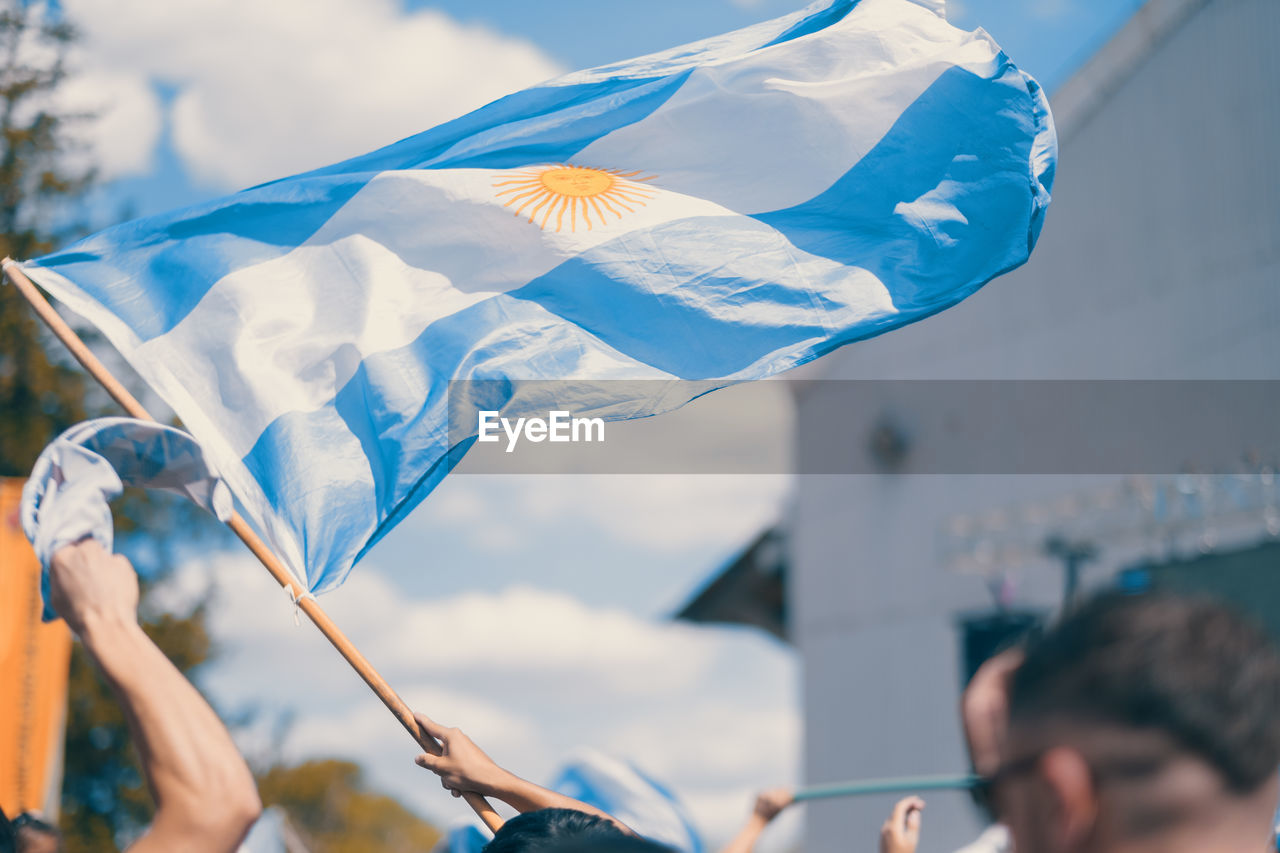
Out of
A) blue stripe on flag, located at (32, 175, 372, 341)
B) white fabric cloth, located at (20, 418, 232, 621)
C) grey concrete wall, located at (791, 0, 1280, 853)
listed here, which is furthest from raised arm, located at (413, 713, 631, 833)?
grey concrete wall, located at (791, 0, 1280, 853)

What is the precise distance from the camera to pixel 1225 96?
14.3 metres

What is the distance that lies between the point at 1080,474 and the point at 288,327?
44.7 feet

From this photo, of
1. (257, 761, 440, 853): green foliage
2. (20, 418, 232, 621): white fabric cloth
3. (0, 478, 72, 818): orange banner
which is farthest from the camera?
(257, 761, 440, 853): green foliage

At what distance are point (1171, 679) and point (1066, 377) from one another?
15.8 meters

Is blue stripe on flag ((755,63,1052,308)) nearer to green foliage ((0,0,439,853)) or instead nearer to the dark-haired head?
the dark-haired head

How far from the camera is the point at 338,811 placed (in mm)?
51812

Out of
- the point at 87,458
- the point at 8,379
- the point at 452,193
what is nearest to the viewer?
the point at 87,458

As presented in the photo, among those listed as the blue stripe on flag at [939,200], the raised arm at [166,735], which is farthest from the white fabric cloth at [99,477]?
the blue stripe on flag at [939,200]

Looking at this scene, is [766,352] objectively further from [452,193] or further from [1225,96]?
[1225,96]

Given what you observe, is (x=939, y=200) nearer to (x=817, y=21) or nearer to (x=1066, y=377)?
(x=817, y=21)

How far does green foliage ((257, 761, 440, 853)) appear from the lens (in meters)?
25.6

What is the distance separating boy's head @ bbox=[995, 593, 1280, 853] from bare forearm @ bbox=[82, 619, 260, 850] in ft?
2.70

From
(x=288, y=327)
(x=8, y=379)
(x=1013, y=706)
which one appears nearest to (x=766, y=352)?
(x=288, y=327)

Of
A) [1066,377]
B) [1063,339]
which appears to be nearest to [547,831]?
[1066,377]
